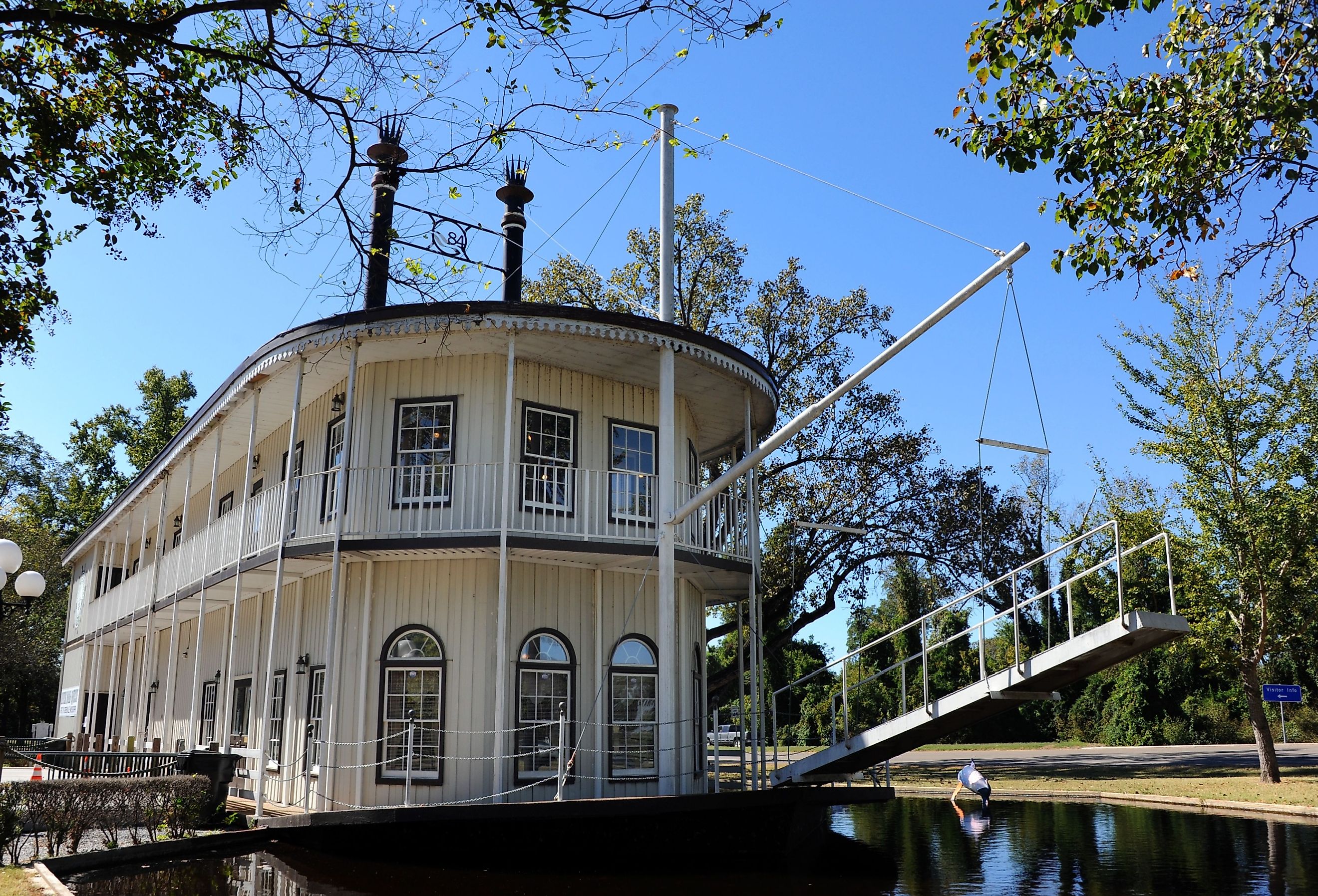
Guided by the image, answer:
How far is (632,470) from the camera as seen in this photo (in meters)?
15.7

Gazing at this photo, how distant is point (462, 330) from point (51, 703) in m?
54.1

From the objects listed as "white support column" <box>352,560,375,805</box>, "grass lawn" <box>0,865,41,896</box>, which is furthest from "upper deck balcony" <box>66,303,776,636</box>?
"grass lawn" <box>0,865,41,896</box>

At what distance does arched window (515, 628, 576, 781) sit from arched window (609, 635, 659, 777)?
25.3 inches

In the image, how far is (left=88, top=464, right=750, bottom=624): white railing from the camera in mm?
14281

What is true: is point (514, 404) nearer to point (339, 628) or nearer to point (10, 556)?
point (339, 628)

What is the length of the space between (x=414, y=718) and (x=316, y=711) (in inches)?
80.9

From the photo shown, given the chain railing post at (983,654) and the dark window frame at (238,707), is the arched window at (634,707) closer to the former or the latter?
the chain railing post at (983,654)

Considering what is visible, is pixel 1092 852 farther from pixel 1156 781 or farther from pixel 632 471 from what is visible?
pixel 1156 781

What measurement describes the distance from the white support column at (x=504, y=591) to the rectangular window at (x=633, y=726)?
1.63 meters

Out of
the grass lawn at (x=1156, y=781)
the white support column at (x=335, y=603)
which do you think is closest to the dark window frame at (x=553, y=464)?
the white support column at (x=335, y=603)

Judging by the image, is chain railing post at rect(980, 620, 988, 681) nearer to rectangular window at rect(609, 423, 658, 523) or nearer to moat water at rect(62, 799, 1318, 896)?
moat water at rect(62, 799, 1318, 896)

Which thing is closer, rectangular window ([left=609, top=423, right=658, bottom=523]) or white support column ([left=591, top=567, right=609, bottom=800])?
white support column ([left=591, top=567, right=609, bottom=800])

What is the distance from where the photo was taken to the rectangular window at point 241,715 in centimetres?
1859

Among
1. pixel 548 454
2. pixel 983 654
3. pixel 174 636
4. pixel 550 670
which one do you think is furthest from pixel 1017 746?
pixel 174 636
